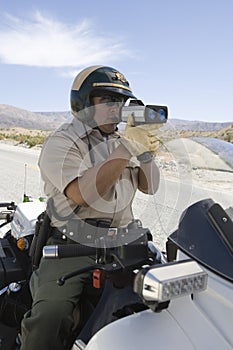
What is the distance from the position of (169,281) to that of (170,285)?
0.5 inches

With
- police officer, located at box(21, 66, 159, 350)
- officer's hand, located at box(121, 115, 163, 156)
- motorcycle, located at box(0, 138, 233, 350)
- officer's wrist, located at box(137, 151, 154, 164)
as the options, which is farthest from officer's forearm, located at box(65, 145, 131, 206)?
motorcycle, located at box(0, 138, 233, 350)

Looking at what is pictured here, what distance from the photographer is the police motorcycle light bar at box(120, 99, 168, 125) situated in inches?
65.1

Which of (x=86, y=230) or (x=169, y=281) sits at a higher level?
(x=169, y=281)

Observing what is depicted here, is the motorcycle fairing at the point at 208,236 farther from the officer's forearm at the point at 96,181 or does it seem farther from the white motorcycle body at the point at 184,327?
the officer's forearm at the point at 96,181

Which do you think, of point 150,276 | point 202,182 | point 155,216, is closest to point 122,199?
point 155,216

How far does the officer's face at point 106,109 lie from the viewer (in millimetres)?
2434

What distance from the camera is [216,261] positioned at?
60.8 inches

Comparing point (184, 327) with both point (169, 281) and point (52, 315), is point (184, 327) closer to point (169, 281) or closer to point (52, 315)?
point (169, 281)

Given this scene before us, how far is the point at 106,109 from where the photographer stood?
97.0 inches

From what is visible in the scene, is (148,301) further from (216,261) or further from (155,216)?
(155,216)

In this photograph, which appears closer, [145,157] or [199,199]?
[199,199]

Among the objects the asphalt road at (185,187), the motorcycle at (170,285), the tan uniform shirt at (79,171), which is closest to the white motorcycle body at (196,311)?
the motorcycle at (170,285)

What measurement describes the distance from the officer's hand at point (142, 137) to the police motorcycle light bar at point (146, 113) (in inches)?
0.8

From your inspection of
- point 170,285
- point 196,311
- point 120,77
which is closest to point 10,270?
point 120,77
